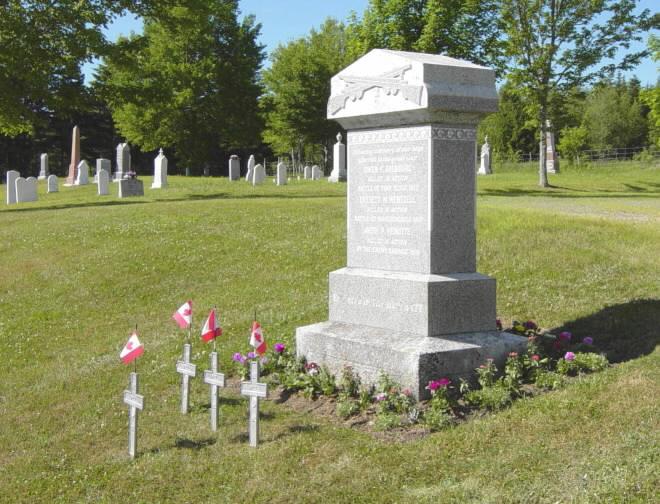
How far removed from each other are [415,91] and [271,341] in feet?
12.0

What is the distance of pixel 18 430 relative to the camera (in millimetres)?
7277

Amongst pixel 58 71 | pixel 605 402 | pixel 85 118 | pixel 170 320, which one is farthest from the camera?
pixel 85 118

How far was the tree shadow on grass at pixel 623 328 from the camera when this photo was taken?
723 cm

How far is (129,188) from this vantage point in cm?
2562

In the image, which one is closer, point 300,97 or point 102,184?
point 102,184

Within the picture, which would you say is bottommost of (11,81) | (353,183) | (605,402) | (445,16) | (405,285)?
(605,402)

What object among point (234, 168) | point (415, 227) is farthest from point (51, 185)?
point (415, 227)

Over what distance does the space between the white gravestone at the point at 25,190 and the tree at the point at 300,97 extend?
95.8ft

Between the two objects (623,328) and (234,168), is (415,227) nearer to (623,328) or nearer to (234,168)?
(623,328)

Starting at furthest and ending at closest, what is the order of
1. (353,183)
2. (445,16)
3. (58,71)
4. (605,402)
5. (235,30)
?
(235,30), (445,16), (58,71), (353,183), (605,402)

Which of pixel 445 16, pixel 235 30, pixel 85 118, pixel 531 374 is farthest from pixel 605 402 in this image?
pixel 85 118

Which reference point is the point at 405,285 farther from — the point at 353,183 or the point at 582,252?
the point at 582,252

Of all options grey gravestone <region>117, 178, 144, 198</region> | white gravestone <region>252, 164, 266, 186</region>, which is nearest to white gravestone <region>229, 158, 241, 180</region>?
white gravestone <region>252, 164, 266, 186</region>

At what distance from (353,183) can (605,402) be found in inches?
134
